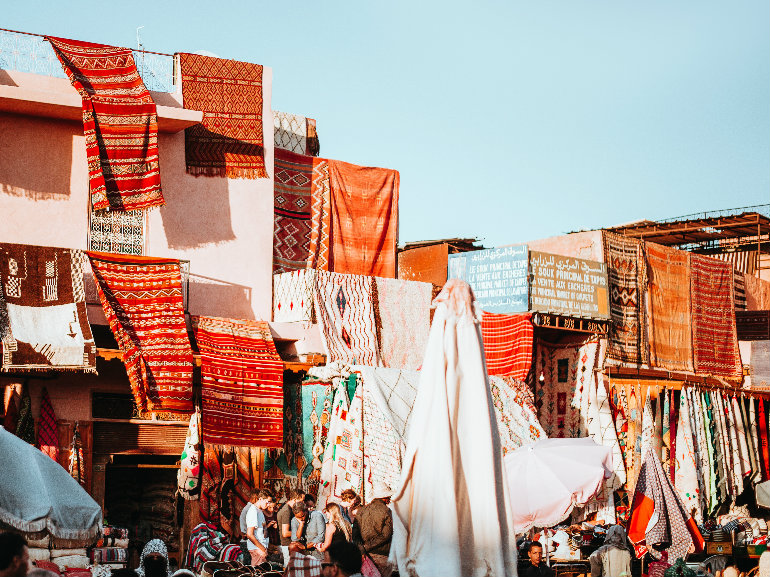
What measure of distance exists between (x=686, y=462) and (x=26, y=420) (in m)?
10.8

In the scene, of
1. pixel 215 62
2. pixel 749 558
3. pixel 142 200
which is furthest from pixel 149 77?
pixel 749 558

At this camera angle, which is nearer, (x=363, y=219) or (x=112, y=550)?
(x=112, y=550)

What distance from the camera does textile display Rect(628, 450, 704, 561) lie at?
1177 cm

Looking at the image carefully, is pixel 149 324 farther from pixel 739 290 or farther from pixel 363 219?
pixel 739 290

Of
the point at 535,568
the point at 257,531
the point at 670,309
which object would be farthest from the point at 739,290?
the point at 257,531

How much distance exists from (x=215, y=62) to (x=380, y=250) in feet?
14.4

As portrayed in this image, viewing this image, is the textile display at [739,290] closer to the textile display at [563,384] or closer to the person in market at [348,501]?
the textile display at [563,384]

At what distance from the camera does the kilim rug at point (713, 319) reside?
22375 millimetres

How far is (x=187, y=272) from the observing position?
631 inches

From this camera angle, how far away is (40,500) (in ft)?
23.4

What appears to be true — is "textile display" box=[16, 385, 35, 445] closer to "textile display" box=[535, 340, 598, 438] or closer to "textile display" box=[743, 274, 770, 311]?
"textile display" box=[535, 340, 598, 438]

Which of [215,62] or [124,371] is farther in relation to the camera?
[215,62]

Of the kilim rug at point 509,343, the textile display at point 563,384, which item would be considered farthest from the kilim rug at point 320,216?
the textile display at point 563,384

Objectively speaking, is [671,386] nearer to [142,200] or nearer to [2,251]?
[142,200]
